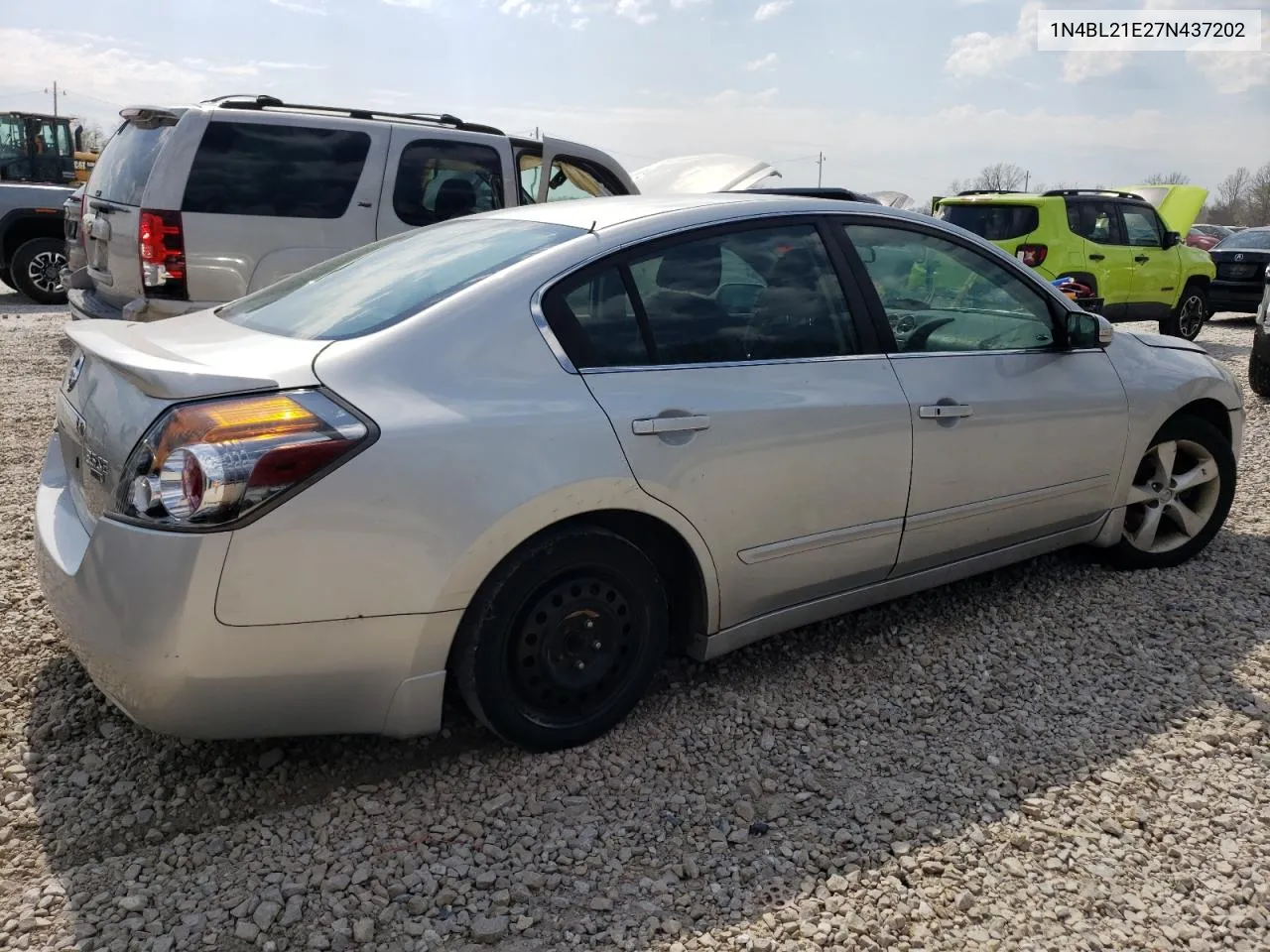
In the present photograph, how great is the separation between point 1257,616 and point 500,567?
9.92 ft

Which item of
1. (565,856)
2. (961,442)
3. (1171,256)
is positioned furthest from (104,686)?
(1171,256)

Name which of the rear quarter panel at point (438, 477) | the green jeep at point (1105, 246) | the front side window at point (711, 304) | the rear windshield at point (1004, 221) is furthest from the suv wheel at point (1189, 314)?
the rear quarter panel at point (438, 477)

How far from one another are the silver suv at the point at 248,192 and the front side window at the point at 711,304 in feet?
13.8

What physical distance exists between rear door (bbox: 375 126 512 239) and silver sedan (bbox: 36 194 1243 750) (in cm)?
363

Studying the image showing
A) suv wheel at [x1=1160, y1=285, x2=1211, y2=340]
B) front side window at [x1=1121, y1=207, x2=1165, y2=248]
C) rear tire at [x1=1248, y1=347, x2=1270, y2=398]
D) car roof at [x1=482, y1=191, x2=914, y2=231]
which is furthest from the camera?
suv wheel at [x1=1160, y1=285, x2=1211, y2=340]

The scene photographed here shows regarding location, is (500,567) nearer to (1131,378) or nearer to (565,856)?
(565,856)

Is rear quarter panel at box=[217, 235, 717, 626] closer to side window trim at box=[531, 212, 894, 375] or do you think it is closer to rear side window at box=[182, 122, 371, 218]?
side window trim at box=[531, 212, 894, 375]

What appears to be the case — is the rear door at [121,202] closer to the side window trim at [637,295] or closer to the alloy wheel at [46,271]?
the side window trim at [637,295]

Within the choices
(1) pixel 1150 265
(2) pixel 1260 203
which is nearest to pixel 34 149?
(1) pixel 1150 265

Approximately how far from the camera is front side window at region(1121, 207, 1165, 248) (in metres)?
12.1

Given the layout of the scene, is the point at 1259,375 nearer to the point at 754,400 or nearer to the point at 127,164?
the point at 754,400

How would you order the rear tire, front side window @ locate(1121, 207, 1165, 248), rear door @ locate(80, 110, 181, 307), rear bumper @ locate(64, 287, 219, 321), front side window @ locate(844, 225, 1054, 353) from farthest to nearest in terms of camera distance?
front side window @ locate(1121, 207, 1165, 248)
the rear tire
rear door @ locate(80, 110, 181, 307)
rear bumper @ locate(64, 287, 219, 321)
front side window @ locate(844, 225, 1054, 353)

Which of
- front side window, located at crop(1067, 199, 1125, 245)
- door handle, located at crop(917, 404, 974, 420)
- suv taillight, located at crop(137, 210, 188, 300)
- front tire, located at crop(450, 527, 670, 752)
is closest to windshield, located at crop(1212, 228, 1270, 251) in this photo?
front side window, located at crop(1067, 199, 1125, 245)

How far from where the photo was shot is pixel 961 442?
137 inches
